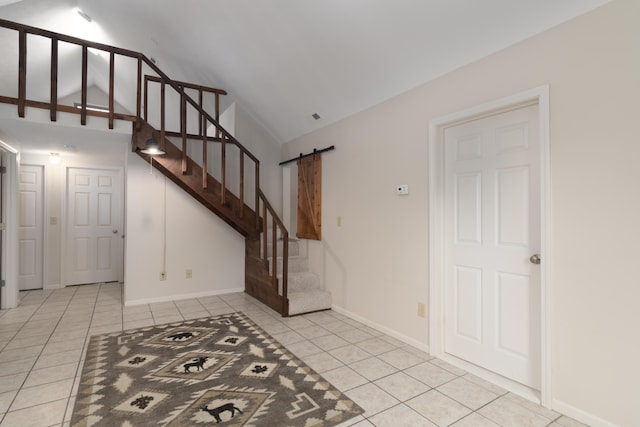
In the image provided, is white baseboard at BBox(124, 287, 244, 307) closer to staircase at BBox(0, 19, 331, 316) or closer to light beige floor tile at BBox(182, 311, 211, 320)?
staircase at BBox(0, 19, 331, 316)

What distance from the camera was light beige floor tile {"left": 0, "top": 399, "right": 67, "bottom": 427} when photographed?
1827 millimetres

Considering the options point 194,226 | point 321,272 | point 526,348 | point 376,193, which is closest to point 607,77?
point 526,348

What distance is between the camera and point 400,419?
1.89 metres

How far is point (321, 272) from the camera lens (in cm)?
434

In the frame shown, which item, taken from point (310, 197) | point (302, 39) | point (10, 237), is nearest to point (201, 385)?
point (310, 197)

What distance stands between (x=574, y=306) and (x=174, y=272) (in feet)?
14.8

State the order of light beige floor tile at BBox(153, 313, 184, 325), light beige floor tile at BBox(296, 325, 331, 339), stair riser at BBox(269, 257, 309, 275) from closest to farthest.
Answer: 1. light beige floor tile at BBox(296, 325, 331, 339)
2. light beige floor tile at BBox(153, 313, 184, 325)
3. stair riser at BBox(269, 257, 309, 275)

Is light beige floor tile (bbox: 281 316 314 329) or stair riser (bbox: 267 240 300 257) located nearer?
light beige floor tile (bbox: 281 316 314 329)

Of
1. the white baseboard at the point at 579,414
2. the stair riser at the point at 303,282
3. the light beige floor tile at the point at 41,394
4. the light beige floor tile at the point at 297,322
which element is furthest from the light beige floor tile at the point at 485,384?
the light beige floor tile at the point at 41,394

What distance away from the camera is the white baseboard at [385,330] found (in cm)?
292

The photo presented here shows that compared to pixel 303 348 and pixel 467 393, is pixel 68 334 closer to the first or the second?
pixel 303 348

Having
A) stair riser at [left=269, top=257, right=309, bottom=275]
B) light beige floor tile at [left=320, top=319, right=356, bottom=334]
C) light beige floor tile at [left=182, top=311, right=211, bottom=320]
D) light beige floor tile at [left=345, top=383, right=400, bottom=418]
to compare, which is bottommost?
light beige floor tile at [left=182, top=311, right=211, bottom=320]

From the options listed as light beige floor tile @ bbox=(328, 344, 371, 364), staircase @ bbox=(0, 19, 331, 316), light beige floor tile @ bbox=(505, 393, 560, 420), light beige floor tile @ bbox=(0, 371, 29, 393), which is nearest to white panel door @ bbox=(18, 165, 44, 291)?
staircase @ bbox=(0, 19, 331, 316)

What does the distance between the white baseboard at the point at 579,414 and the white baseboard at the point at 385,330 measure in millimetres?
1010
